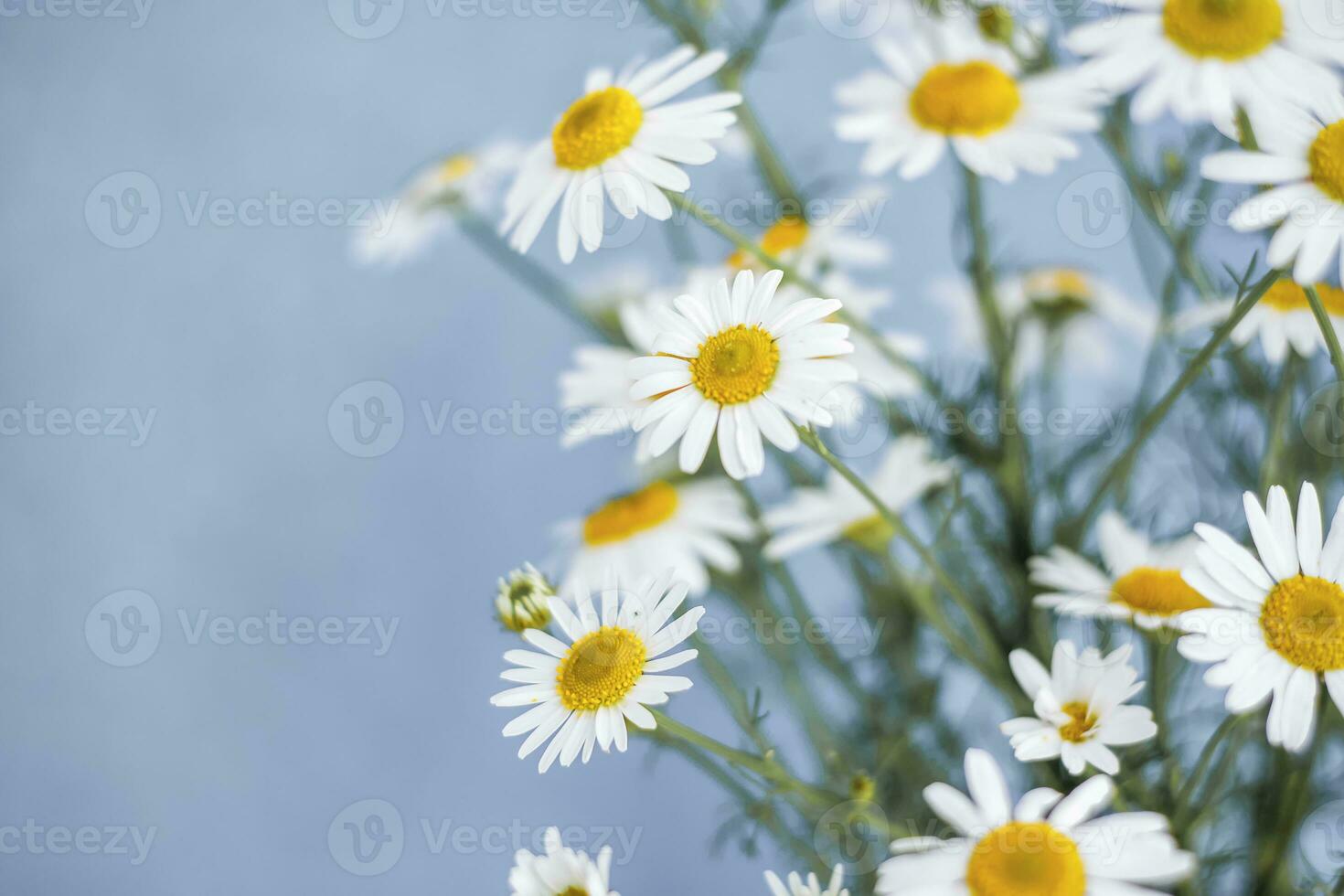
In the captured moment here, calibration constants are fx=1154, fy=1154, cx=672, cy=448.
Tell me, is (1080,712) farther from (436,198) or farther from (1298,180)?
(436,198)

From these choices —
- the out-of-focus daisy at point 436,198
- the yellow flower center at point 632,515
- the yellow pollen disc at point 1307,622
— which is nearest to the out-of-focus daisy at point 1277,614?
the yellow pollen disc at point 1307,622

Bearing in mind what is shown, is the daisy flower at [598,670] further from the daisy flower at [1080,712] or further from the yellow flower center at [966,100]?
the yellow flower center at [966,100]

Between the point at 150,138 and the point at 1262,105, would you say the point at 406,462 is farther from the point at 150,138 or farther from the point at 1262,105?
the point at 1262,105

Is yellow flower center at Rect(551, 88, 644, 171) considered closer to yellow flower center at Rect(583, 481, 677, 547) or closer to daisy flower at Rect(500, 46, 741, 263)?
daisy flower at Rect(500, 46, 741, 263)

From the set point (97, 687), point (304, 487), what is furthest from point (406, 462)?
point (97, 687)

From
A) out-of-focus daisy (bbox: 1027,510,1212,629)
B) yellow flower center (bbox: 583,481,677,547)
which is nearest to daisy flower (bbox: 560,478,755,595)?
yellow flower center (bbox: 583,481,677,547)

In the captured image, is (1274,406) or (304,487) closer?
(1274,406)
